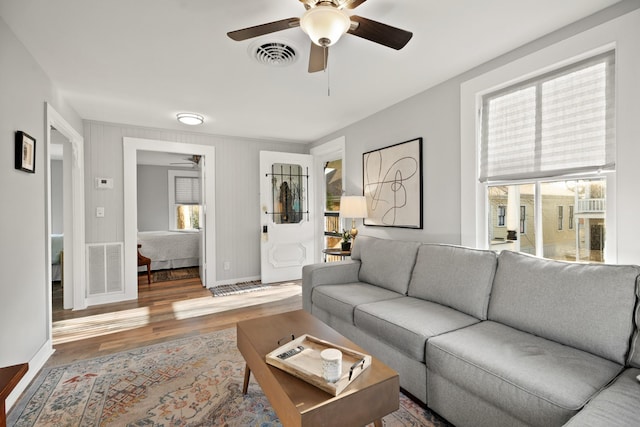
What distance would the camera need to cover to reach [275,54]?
7.64 feet

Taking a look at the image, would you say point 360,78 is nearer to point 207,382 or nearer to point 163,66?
point 163,66

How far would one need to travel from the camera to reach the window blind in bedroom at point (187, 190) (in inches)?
316

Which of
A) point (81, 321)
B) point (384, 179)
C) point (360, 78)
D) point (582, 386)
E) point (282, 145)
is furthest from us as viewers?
point (282, 145)

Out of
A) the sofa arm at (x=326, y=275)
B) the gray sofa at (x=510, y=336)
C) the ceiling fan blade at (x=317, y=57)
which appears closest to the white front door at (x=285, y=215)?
the sofa arm at (x=326, y=275)

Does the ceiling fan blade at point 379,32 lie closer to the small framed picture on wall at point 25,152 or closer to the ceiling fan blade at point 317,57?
the ceiling fan blade at point 317,57

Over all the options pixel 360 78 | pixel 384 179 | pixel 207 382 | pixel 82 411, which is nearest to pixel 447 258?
pixel 384 179

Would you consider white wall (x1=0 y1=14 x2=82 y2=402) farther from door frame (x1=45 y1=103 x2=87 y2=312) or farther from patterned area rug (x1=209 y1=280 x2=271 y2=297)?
patterned area rug (x1=209 y1=280 x2=271 y2=297)

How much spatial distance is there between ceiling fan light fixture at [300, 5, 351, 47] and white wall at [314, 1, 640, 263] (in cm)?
161

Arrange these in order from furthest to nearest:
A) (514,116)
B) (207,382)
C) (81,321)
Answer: (81,321) < (514,116) < (207,382)

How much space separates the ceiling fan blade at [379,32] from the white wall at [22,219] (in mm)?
2127

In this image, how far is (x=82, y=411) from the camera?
185 cm

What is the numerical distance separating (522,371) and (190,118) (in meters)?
3.90

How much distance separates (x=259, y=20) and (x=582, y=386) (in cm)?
Result: 248

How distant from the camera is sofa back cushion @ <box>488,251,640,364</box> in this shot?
1.48 m
